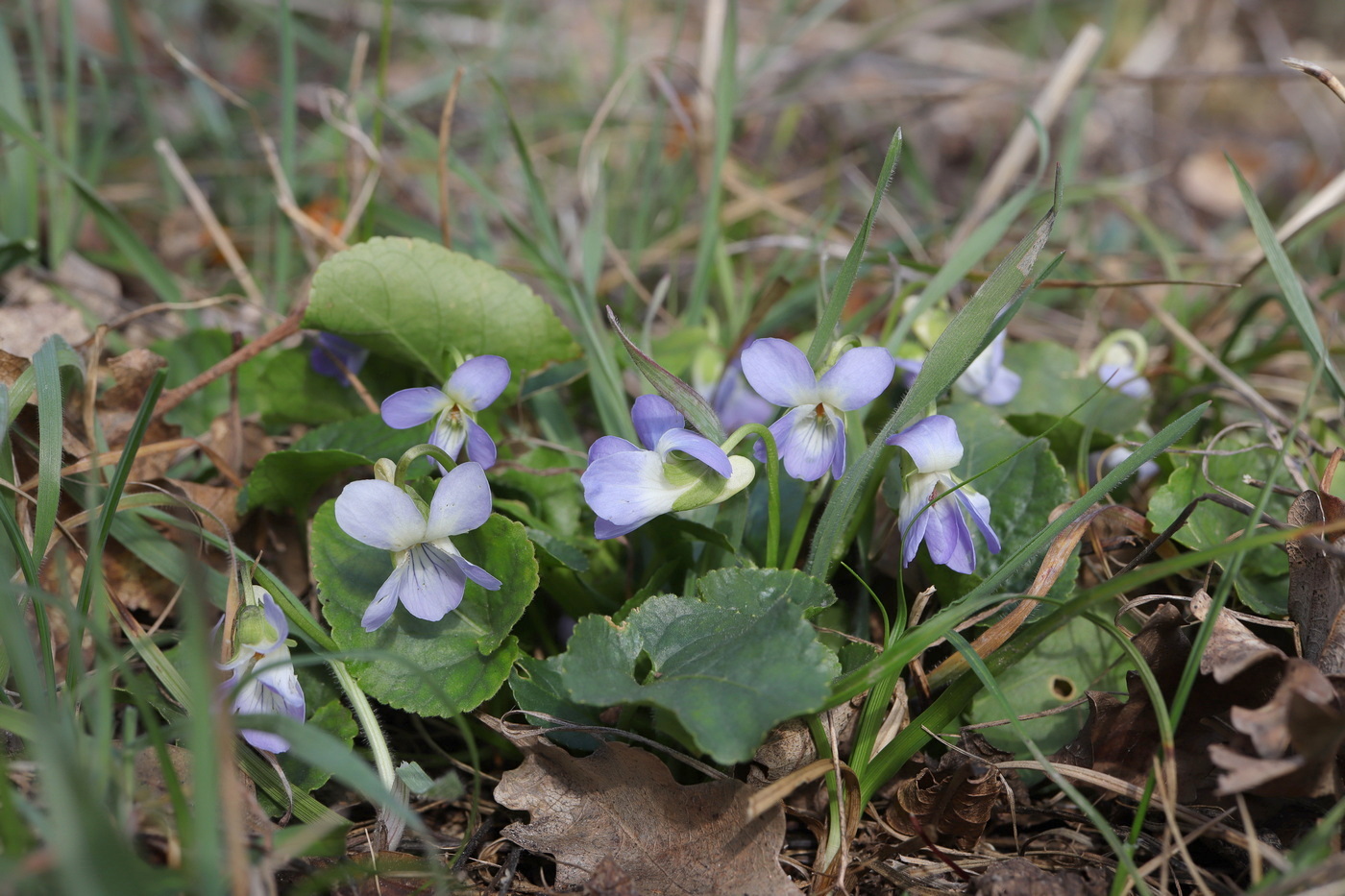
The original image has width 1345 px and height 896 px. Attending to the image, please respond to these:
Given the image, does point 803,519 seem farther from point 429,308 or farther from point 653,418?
point 429,308

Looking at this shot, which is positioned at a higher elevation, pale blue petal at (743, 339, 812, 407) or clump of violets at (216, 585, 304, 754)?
pale blue petal at (743, 339, 812, 407)

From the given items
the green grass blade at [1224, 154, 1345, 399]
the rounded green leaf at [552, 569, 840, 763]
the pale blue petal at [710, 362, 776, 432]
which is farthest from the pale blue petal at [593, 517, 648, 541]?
the green grass blade at [1224, 154, 1345, 399]

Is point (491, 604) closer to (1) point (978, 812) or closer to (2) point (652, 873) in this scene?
(2) point (652, 873)

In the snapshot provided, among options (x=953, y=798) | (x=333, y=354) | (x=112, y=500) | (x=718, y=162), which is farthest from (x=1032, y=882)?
(x=718, y=162)

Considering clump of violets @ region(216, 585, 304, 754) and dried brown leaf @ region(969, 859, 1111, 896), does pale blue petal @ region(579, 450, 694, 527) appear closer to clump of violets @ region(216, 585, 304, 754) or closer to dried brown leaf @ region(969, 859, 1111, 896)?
clump of violets @ region(216, 585, 304, 754)

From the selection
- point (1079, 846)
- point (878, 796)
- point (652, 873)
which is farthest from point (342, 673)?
point (1079, 846)
